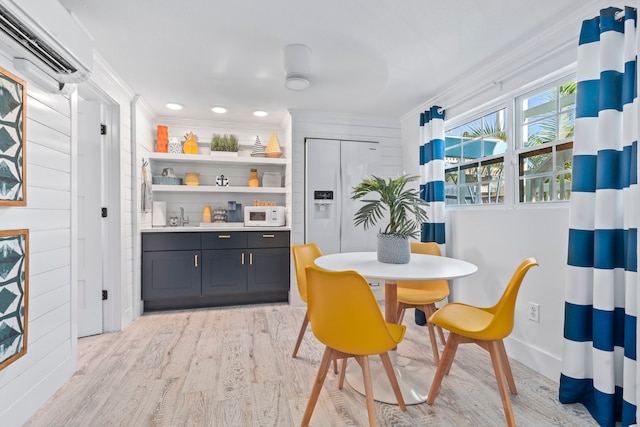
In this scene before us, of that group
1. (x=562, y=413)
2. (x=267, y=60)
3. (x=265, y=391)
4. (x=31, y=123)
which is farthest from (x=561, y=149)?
(x=31, y=123)

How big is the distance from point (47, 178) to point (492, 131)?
3.15m

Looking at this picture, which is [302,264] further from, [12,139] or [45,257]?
[12,139]

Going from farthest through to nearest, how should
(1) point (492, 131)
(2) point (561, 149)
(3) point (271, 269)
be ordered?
(3) point (271, 269), (1) point (492, 131), (2) point (561, 149)

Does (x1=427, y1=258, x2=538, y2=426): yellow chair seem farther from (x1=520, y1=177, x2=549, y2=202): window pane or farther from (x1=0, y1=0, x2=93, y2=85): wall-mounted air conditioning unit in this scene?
(x1=0, y1=0, x2=93, y2=85): wall-mounted air conditioning unit

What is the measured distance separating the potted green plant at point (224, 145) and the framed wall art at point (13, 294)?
8.29ft

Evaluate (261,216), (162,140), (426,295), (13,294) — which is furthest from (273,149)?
(13,294)

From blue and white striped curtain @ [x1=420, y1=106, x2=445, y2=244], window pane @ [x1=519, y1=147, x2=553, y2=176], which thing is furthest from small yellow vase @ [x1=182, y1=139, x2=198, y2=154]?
window pane @ [x1=519, y1=147, x2=553, y2=176]

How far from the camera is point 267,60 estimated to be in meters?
2.46

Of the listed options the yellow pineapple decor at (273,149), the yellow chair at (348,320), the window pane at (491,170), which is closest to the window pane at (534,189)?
the window pane at (491,170)

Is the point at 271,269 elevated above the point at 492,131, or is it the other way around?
the point at 492,131

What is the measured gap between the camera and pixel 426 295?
2416 millimetres

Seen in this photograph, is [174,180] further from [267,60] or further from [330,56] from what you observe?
[330,56]

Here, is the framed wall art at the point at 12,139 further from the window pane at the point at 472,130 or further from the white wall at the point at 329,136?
the window pane at the point at 472,130

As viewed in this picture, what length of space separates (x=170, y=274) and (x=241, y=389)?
1936 millimetres
